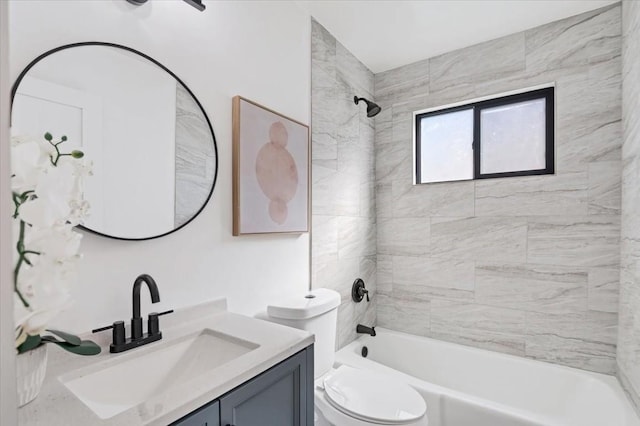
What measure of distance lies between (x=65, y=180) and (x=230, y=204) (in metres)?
0.87

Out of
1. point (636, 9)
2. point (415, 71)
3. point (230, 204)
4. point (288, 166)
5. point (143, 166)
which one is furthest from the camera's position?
point (415, 71)

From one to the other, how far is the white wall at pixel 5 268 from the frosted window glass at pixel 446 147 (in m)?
2.60

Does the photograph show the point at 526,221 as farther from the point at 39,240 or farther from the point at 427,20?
the point at 39,240

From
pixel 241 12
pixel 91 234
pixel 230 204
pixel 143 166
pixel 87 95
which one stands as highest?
pixel 241 12

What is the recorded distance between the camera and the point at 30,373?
26.4 inches

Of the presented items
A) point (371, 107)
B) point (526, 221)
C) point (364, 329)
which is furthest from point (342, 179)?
point (526, 221)

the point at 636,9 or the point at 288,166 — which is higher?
the point at 636,9

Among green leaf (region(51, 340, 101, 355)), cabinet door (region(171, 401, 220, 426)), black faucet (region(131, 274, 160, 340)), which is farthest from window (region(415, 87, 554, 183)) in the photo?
green leaf (region(51, 340, 101, 355))

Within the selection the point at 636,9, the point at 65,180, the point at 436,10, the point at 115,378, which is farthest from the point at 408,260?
the point at 65,180

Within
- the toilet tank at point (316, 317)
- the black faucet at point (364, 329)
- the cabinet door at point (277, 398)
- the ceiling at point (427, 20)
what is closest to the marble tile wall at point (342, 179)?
the black faucet at point (364, 329)

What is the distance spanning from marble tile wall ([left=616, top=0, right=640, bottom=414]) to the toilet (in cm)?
116

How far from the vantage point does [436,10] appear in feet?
6.42

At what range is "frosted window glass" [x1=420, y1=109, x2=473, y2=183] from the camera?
8.16ft

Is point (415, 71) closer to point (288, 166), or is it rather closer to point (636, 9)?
point (636, 9)
